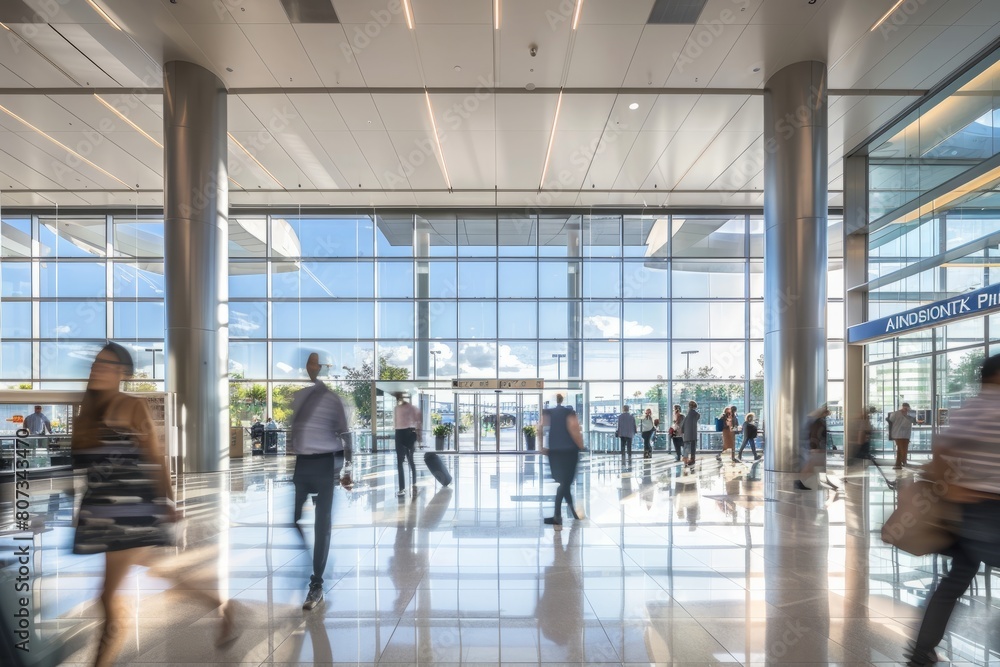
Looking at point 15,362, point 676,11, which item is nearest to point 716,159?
point 676,11

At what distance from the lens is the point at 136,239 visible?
2186 centimetres

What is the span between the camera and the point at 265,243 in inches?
857

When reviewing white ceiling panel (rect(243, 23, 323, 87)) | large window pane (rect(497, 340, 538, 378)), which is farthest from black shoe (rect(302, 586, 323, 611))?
large window pane (rect(497, 340, 538, 378))

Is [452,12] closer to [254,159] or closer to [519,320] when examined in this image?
[254,159]

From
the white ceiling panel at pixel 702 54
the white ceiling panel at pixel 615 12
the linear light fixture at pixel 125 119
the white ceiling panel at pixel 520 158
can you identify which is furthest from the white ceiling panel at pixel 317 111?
the white ceiling panel at pixel 702 54

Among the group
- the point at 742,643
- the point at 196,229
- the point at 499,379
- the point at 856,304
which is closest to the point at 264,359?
the point at 499,379

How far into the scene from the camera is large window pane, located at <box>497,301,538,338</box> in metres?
21.9

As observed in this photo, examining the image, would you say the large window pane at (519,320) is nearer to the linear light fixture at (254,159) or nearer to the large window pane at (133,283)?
the linear light fixture at (254,159)

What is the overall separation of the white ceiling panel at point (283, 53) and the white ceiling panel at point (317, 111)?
21.1 inches

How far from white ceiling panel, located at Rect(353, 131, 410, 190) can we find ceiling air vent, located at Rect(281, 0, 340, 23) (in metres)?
4.56

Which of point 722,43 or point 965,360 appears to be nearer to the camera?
point 722,43

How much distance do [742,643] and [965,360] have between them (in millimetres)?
12586

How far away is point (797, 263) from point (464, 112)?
807 cm

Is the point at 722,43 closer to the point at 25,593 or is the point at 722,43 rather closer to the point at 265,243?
the point at 25,593
